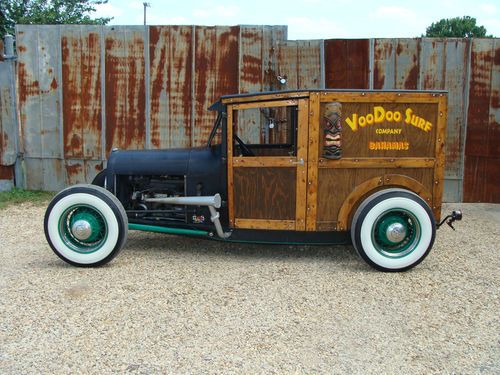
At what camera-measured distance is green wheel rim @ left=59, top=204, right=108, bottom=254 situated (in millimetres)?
4699

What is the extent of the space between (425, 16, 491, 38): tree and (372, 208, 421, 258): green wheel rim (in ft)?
121

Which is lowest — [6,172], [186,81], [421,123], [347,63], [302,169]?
[6,172]

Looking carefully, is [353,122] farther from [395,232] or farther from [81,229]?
[81,229]

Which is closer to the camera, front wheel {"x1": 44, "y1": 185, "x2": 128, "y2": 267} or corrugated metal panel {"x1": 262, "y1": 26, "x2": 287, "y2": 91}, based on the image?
front wheel {"x1": 44, "y1": 185, "x2": 128, "y2": 267}

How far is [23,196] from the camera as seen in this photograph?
26.0ft

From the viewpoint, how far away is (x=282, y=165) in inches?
187

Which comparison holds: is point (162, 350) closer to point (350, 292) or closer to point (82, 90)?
point (350, 292)

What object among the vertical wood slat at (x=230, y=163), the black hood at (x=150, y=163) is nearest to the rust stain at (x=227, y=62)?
the black hood at (x=150, y=163)

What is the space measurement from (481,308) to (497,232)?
9.20ft

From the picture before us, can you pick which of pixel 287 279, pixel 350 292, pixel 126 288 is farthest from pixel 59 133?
pixel 350 292

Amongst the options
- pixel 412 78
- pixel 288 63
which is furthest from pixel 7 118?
pixel 412 78

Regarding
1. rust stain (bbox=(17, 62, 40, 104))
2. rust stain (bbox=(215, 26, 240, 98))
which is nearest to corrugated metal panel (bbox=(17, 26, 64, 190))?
rust stain (bbox=(17, 62, 40, 104))

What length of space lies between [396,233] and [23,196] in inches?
234

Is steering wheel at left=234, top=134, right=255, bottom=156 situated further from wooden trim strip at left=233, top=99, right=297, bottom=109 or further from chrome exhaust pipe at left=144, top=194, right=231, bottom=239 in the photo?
chrome exhaust pipe at left=144, top=194, right=231, bottom=239
